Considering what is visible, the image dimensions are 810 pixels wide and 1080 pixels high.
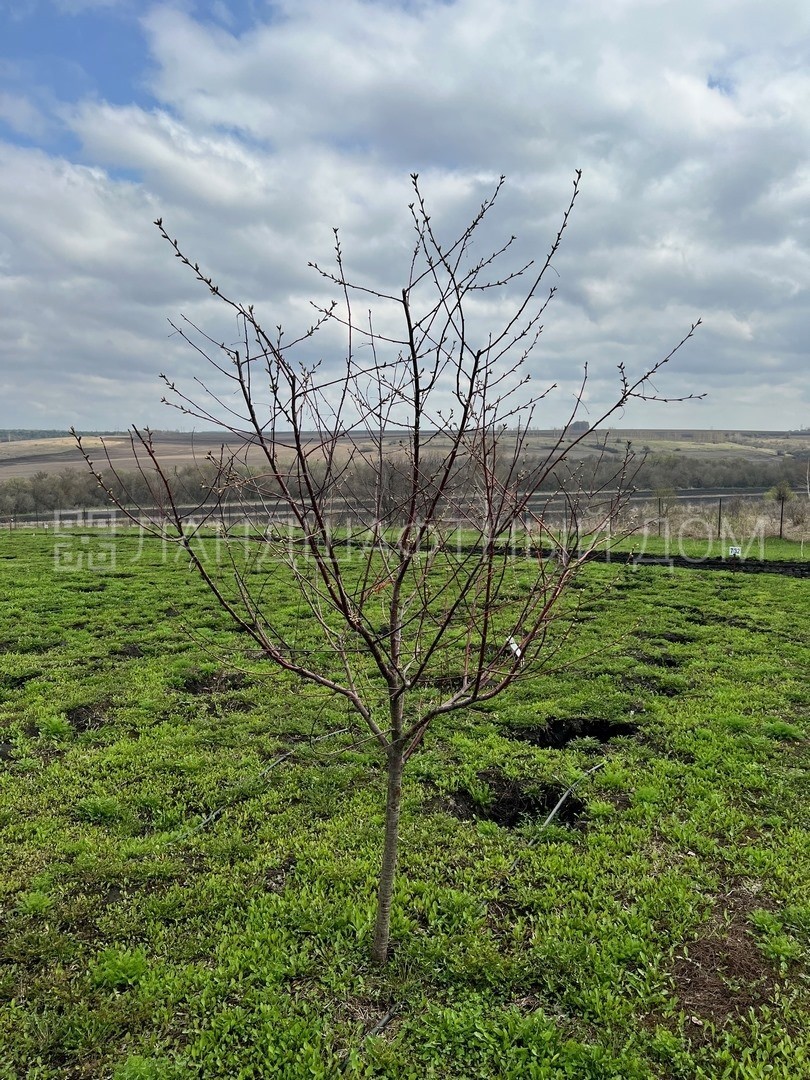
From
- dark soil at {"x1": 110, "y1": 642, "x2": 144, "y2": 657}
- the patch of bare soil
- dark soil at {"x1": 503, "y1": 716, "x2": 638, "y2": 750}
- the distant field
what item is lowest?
the patch of bare soil

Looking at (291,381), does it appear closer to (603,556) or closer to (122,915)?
(122,915)

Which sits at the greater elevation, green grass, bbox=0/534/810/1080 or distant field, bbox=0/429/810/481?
distant field, bbox=0/429/810/481

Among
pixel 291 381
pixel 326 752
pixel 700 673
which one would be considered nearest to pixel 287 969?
pixel 326 752

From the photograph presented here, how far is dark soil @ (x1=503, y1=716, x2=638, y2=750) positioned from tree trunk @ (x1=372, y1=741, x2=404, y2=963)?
367 cm

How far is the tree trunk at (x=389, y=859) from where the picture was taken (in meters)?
3.96

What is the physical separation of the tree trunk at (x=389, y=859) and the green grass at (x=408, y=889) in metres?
0.17

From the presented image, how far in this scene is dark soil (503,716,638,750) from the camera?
755 centimetres

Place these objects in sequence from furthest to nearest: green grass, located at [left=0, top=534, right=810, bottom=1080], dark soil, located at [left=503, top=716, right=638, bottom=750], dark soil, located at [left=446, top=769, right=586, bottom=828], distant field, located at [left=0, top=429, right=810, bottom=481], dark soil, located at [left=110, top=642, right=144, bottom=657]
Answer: dark soil, located at [left=110, top=642, right=144, bottom=657]
dark soil, located at [left=503, top=716, right=638, bottom=750]
dark soil, located at [left=446, top=769, right=586, bottom=828]
distant field, located at [left=0, top=429, right=810, bottom=481]
green grass, located at [left=0, top=534, right=810, bottom=1080]

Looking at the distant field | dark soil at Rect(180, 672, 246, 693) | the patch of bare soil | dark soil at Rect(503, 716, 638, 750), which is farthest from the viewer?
dark soil at Rect(180, 672, 246, 693)

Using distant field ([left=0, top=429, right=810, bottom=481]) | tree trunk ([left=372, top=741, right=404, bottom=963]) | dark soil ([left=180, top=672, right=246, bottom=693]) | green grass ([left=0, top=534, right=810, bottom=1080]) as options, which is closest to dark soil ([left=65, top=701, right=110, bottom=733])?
green grass ([left=0, top=534, right=810, bottom=1080])

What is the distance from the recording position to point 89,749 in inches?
283

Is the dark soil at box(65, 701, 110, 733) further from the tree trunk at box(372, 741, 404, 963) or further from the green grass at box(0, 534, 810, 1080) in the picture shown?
the tree trunk at box(372, 741, 404, 963)

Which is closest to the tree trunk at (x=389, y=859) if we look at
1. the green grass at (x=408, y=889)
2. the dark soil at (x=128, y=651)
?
the green grass at (x=408, y=889)

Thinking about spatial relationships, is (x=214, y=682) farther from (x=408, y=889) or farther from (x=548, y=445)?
(x=548, y=445)
